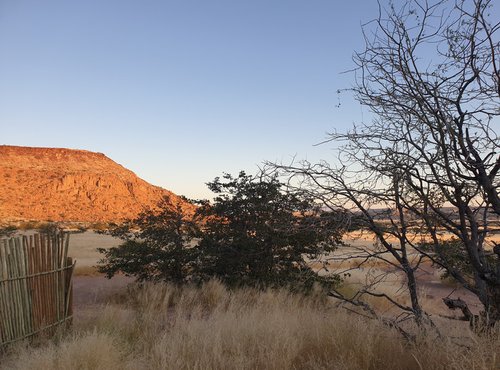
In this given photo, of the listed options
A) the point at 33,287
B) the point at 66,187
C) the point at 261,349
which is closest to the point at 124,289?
the point at 33,287

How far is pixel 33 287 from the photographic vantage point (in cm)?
618

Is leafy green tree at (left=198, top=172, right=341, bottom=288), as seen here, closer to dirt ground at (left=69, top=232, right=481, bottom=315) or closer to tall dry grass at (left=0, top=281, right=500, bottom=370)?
dirt ground at (left=69, top=232, right=481, bottom=315)

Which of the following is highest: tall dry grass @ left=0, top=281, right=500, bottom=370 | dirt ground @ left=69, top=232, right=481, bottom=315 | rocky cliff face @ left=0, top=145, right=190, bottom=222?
rocky cliff face @ left=0, top=145, right=190, bottom=222

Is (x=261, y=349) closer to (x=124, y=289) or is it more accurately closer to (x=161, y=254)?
(x=161, y=254)

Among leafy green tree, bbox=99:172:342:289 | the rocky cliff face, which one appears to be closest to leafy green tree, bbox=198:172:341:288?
leafy green tree, bbox=99:172:342:289

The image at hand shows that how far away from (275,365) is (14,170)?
80.6 m

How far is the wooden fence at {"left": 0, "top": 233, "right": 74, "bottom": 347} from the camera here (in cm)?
572

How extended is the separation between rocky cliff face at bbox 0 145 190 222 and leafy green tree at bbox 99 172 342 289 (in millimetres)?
51483

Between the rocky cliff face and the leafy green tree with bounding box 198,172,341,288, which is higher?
the rocky cliff face

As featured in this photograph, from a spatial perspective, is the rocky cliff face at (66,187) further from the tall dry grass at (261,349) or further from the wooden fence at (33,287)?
the tall dry grass at (261,349)

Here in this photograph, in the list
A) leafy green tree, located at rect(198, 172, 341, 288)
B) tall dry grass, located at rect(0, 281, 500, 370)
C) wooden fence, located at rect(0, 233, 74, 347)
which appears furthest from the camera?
leafy green tree, located at rect(198, 172, 341, 288)

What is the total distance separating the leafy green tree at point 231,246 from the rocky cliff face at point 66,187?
169ft

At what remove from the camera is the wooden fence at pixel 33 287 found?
5.72 metres

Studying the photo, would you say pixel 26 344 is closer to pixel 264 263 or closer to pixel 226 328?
pixel 226 328
